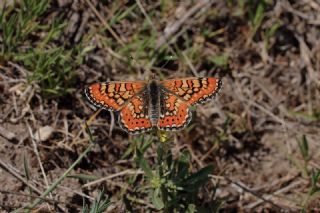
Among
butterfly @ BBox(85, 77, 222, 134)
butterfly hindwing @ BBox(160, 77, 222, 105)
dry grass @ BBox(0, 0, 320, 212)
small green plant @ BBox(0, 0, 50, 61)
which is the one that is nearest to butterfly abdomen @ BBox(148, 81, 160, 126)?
butterfly @ BBox(85, 77, 222, 134)

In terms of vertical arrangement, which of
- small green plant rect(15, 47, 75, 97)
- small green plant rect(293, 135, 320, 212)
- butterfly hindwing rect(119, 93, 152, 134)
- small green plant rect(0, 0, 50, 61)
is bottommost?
small green plant rect(293, 135, 320, 212)

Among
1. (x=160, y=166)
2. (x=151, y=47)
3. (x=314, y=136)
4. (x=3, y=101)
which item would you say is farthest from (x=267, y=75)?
(x=3, y=101)

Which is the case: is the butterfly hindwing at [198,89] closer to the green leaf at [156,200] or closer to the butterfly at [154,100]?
the butterfly at [154,100]

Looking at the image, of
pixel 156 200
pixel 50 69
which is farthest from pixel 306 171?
pixel 50 69

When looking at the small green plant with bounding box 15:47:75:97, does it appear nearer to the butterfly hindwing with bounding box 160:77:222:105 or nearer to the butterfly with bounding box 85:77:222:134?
the butterfly with bounding box 85:77:222:134

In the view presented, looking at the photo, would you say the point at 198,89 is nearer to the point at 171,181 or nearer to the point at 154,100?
the point at 154,100

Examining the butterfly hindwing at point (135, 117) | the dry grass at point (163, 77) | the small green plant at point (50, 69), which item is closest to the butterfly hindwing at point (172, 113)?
the butterfly hindwing at point (135, 117)

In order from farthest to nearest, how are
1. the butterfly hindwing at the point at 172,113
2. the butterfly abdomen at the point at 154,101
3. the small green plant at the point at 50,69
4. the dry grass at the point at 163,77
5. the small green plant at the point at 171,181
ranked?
the small green plant at the point at 50,69 → the dry grass at the point at 163,77 → the small green plant at the point at 171,181 → the butterfly abdomen at the point at 154,101 → the butterfly hindwing at the point at 172,113
